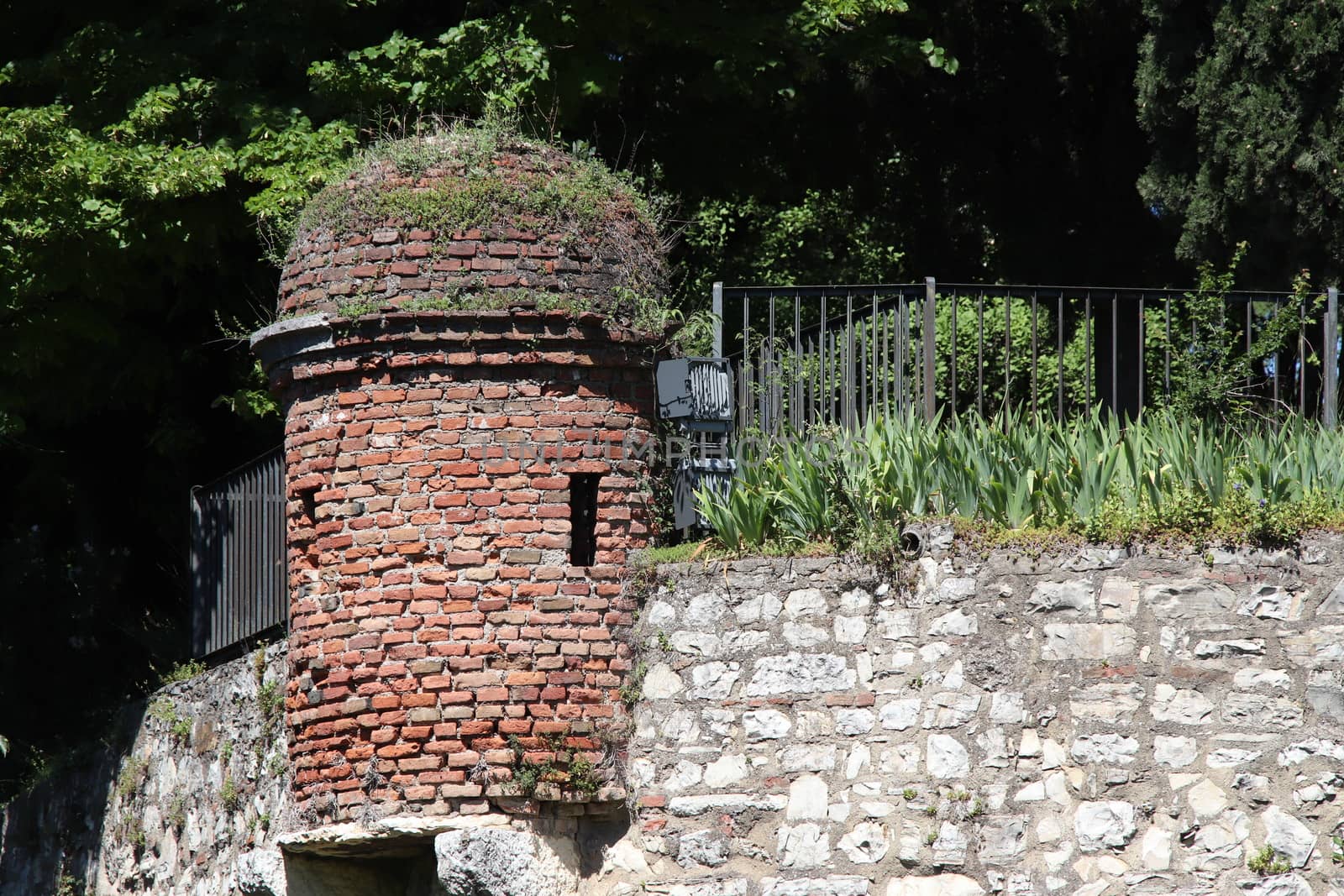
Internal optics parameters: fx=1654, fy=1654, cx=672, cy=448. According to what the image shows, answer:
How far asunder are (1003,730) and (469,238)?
11.0 feet

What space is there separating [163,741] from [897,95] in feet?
27.0

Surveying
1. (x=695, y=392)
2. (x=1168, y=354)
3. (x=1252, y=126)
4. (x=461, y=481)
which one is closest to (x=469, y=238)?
(x=461, y=481)

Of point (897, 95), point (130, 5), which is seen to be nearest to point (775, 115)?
point (897, 95)

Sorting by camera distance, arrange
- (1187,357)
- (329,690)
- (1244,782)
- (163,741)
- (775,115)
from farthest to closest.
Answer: (775,115), (163,741), (1187,357), (329,690), (1244,782)

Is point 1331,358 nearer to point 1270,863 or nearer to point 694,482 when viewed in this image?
point 1270,863

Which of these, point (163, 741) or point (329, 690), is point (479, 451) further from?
point (163, 741)

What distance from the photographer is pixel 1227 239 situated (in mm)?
11406

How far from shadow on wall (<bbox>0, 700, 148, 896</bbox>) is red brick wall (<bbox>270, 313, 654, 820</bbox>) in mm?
4168

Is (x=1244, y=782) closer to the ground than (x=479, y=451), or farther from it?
closer to the ground

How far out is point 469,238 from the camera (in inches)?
311

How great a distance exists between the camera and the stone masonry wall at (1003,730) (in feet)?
22.6

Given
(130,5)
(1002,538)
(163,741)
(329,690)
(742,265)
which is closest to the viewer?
(1002,538)

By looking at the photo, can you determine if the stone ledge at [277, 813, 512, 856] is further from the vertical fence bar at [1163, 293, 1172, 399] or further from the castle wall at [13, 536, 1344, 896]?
the vertical fence bar at [1163, 293, 1172, 399]

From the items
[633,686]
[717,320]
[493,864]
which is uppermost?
[717,320]
